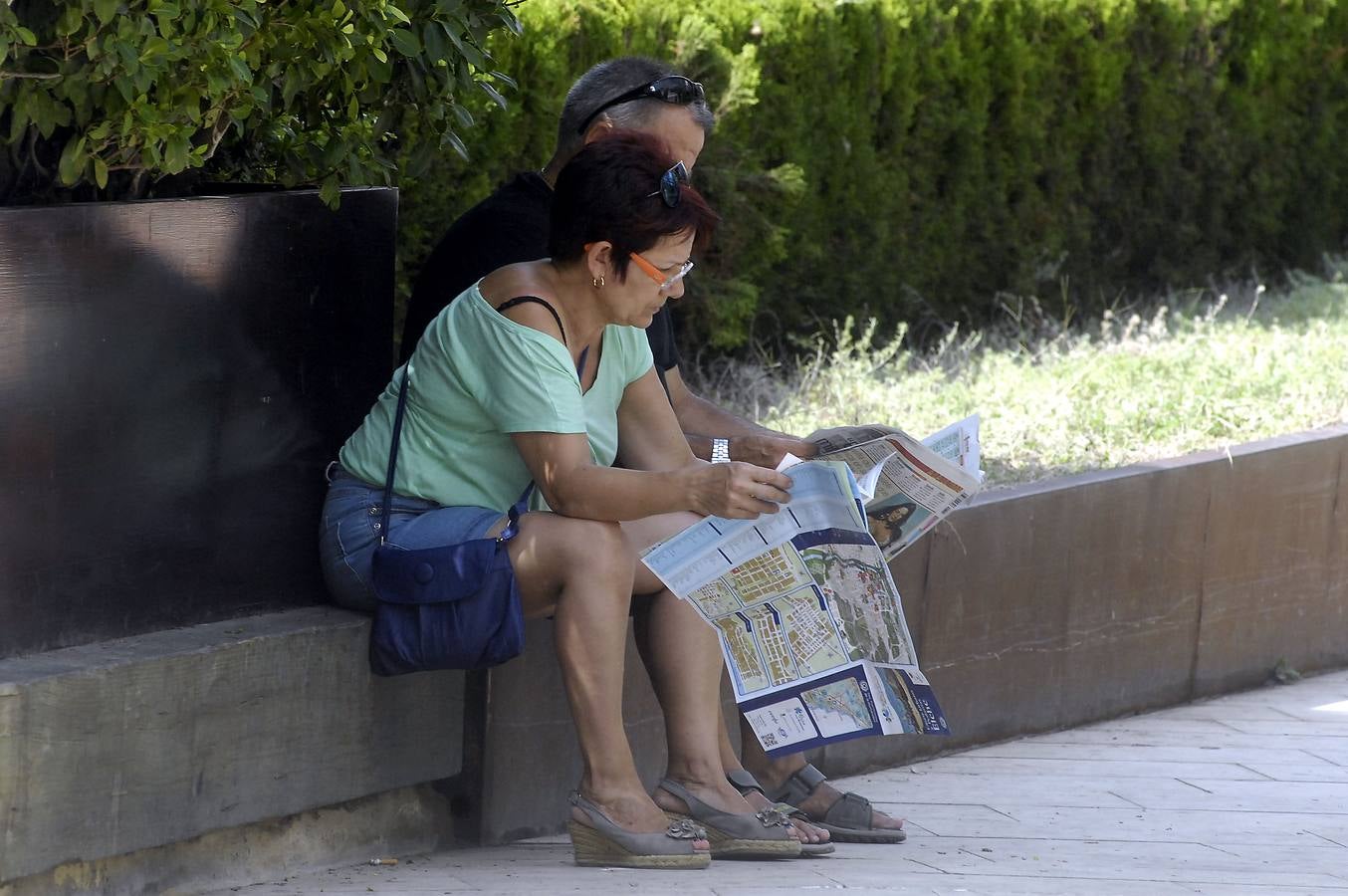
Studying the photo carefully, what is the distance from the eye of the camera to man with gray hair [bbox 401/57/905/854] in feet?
13.4

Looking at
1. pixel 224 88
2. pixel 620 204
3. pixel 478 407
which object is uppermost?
pixel 224 88

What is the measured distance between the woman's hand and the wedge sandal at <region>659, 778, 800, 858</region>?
0.65 meters

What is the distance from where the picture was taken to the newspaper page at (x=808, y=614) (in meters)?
3.44

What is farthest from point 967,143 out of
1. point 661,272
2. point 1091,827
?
point 661,272

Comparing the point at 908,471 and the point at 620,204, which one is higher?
the point at 620,204

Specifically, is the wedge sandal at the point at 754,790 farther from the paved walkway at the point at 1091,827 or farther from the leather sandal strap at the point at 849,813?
the leather sandal strap at the point at 849,813

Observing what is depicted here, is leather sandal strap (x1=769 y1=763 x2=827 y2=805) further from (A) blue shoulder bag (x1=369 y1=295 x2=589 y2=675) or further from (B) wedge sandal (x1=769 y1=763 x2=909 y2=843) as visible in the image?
(A) blue shoulder bag (x1=369 y1=295 x2=589 y2=675)

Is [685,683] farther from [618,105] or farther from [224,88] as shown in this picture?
[224,88]

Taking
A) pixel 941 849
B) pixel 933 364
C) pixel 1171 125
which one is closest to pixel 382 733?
pixel 941 849

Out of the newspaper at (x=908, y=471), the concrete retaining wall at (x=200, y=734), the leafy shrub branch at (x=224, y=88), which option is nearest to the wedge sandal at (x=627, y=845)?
the concrete retaining wall at (x=200, y=734)

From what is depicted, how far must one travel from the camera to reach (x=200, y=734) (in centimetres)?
348

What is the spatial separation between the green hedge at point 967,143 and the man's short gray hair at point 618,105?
1.46 meters

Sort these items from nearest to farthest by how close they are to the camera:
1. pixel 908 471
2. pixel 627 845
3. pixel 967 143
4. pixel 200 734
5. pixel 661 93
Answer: pixel 200 734 < pixel 627 845 < pixel 908 471 < pixel 661 93 < pixel 967 143

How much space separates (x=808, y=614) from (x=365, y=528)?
860mm
